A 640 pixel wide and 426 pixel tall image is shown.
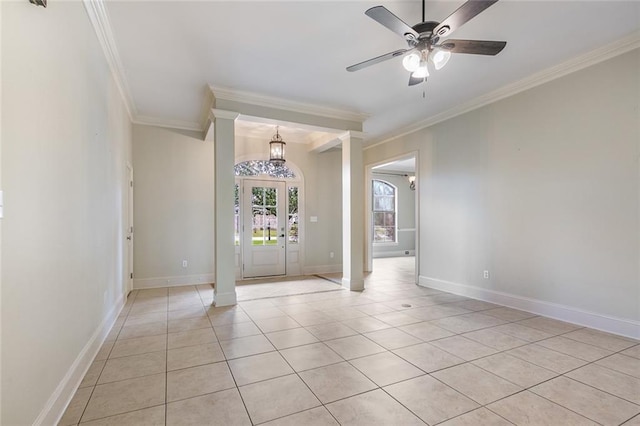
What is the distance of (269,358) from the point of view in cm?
262

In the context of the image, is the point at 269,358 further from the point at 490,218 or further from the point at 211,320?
the point at 490,218

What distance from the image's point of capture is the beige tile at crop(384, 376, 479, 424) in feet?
6.12

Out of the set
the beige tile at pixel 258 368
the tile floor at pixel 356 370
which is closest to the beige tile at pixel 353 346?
the tile floor at pixel 356 370

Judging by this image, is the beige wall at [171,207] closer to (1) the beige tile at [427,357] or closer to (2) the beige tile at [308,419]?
(1) the beige tile at [427,357]

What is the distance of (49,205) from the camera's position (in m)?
1.72

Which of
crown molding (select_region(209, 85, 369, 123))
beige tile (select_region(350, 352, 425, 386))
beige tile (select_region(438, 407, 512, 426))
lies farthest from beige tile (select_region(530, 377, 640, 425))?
crown molding (select_region(209, 85, 369, 123))

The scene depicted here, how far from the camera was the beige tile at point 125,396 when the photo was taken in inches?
75.3

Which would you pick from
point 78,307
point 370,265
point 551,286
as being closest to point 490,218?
point 551,286

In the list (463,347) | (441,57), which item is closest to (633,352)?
(463,347)

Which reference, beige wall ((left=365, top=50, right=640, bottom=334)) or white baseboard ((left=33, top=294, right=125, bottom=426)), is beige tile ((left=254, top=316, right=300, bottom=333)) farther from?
beige wall ((left=365, top=50, right=640, bottom=334))

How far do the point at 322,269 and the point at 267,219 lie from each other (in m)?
1.68

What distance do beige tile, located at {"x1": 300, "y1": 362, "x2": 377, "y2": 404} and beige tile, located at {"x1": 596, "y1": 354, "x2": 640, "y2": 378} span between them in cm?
197

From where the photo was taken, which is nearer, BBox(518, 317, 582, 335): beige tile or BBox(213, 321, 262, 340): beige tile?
BBox(213, 321, 262, 340): beige tile

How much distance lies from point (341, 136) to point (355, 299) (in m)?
2.72
